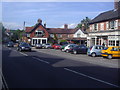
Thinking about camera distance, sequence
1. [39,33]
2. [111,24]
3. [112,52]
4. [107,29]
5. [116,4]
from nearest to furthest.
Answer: [112,52] → [111,24] → [107,29] → [116,4] → [39,33]

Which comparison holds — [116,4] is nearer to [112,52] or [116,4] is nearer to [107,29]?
[107,29]

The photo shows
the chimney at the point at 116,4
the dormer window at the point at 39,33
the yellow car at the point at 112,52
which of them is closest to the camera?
the yellow car at the point at 112,52

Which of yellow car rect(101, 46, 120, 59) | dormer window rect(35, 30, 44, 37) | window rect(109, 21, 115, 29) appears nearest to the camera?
yellow car rect(101, 46, 120, 59)

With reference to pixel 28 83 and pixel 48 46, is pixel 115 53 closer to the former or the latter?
pixel 28 83

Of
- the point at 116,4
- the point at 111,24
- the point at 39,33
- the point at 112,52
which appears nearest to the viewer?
the point at 112,52

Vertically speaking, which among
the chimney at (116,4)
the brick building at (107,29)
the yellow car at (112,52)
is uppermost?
the chimney at (116,4)

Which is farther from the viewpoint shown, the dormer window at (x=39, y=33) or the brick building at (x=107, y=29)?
the dormer window at (x=39, y=33)

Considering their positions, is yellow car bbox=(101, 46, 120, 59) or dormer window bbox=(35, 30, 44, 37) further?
dormer window bbox=(35, 30, 44, 37)

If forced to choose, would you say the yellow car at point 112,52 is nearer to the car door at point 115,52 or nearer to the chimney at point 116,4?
the car door at point 115,52

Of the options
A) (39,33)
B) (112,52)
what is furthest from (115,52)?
(39,33)

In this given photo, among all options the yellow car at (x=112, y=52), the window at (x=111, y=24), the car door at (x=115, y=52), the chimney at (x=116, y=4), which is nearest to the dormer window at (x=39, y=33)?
the chimney at (x=116, y=4)

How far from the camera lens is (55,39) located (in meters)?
79.3

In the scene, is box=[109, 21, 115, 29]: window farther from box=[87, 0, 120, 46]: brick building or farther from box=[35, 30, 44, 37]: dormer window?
box=[35, 30, 44, 37]: dormer window

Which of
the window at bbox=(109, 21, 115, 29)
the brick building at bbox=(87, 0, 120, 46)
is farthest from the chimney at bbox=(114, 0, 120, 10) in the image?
the window at bbox=(109, 21, 115, 29)
